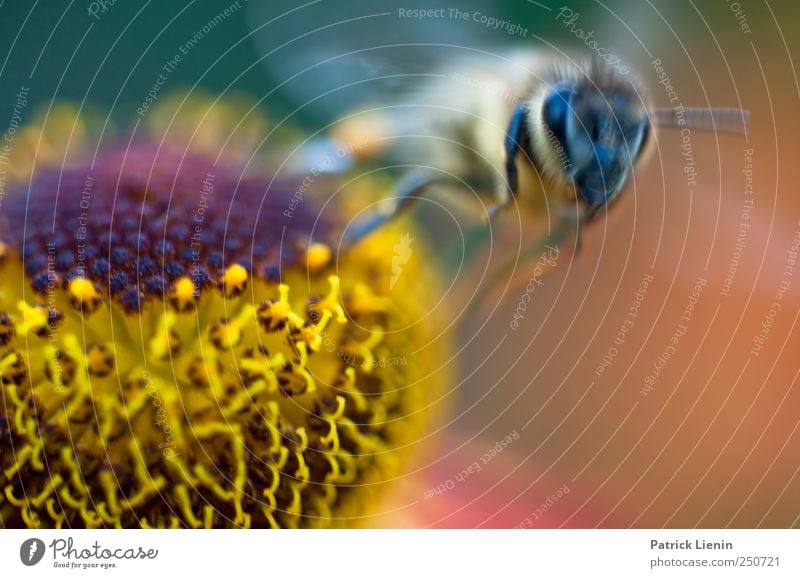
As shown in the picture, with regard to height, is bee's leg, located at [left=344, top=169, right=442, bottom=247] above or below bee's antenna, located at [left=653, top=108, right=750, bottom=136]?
below

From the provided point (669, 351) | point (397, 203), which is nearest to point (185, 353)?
point (397, 203)

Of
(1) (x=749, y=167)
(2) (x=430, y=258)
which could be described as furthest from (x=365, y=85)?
(1) (x=749, y=167)

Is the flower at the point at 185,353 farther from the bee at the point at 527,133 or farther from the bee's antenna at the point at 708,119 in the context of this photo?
the bee's antenna at the point at 708,119

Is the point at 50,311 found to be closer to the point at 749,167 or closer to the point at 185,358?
the point at 185,358
